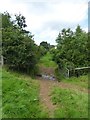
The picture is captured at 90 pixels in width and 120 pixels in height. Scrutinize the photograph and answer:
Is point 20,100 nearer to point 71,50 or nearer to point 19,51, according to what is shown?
point 19,51

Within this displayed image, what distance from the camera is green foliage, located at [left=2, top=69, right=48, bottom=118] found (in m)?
10.7

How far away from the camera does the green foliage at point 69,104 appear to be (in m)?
10.7

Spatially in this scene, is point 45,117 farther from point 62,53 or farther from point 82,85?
point 62,53

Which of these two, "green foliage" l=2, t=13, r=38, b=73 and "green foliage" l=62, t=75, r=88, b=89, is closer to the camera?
"green foliage" l=62, t=75, r=88, b=89

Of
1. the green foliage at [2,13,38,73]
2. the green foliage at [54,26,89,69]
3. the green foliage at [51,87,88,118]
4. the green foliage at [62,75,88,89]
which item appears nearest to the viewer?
the green foliage at [51,87,88,118]

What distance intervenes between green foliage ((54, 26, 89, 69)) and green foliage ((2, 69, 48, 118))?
25.9 ft

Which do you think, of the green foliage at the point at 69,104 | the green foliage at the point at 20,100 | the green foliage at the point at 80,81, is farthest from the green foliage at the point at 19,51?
the green foliage at the point at 69,104

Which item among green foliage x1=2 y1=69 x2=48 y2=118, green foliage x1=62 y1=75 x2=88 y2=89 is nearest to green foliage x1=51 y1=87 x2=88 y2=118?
green foliage x1=2 y1=69 x2=48 y2=118

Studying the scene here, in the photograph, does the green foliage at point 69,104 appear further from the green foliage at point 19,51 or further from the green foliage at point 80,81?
the green foliage at point 19,51

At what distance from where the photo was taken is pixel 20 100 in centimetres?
1170

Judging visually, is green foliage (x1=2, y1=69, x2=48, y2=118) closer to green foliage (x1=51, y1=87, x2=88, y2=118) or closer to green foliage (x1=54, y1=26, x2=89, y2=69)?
green foliage (x1=51, y1=87, x2=88, y2=118)

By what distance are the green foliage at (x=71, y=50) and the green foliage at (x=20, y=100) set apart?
25.9 ft

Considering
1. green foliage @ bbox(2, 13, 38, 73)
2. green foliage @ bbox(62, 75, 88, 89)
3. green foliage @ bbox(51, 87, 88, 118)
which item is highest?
green foliage @ bbox(2, 13, 38, 73)

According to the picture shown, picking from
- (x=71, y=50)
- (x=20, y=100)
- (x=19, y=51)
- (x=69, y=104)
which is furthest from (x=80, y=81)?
(x=20, y=100)
